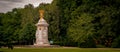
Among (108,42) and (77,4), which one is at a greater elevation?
(77,4)

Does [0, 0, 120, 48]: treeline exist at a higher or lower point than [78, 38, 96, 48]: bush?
higher

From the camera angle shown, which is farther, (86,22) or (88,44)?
(86,22)

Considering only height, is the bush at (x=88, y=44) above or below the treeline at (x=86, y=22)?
below

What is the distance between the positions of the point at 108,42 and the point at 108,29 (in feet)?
14.1

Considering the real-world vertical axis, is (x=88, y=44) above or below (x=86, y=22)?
below

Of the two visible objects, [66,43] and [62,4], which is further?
[62,4]

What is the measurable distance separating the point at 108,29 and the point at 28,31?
2599cm

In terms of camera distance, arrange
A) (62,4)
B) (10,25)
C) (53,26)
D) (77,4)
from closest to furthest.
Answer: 1. (77,4)
2. (62,4)
3. (53,26)
4. (10,25)

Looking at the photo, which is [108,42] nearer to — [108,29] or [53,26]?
[108,29]

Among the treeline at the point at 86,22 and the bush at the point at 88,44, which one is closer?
the bush at the point at 88,44

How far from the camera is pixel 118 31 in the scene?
49250mm

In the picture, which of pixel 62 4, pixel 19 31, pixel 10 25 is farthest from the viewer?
pixel 10 25

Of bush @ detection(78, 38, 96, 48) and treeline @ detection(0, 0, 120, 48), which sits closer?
bush @ detection(78, 38, 96, 48)

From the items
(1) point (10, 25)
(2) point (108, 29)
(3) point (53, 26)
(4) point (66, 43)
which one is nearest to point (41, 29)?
(4) point (66, 43)
